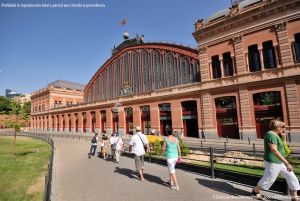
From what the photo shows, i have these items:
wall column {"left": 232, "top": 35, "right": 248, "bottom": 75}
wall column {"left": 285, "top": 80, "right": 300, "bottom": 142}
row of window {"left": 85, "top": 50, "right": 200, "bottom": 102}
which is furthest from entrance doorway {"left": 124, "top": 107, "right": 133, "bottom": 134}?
wall column {"left": 285, "top": 80, "right": 300, "bottom": 142}

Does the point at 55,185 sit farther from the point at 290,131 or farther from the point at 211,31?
the point at 211,31

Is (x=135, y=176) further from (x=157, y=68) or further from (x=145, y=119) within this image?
(x=157, y=68)

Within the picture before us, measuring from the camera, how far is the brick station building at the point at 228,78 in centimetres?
1955

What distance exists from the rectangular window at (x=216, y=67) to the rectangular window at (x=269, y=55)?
5.18 metres

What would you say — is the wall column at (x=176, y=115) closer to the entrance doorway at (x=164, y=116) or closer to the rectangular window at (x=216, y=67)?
the entrance doorway at (x=164, y=116)

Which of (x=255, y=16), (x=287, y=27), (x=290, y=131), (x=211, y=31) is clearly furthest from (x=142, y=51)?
(x=290, y=131)

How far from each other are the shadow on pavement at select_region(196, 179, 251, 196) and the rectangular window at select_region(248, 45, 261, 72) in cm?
1869

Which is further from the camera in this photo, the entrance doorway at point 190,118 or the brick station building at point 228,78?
the entrance doorway at point 190,118

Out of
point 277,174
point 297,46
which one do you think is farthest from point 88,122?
point 277,174

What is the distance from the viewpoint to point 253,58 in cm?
2212

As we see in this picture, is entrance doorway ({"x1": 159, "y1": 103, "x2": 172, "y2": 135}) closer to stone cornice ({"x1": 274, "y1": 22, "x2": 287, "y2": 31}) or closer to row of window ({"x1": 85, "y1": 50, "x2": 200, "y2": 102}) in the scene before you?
row of window ({"x1": 85, "y1": 50, "x2": 200, "y2": 102})

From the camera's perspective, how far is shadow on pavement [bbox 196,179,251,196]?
241 inches

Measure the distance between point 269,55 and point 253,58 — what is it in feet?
5.24

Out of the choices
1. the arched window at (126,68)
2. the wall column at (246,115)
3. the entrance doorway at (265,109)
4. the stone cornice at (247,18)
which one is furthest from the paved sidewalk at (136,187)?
the arched window at (126,68)
